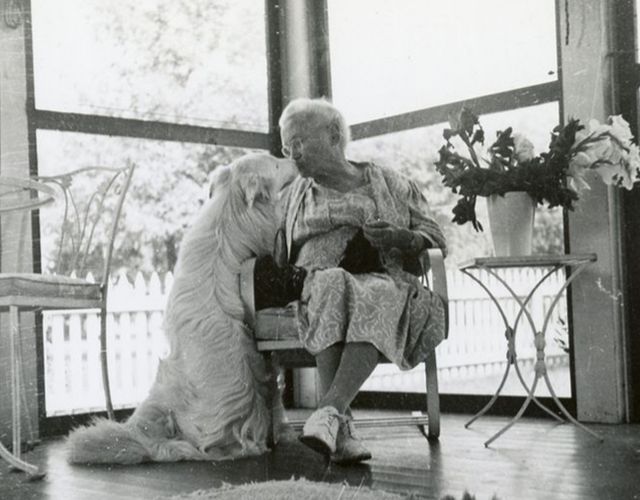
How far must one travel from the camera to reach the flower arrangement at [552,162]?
2.82 metres

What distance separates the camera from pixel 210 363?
2.67 meters

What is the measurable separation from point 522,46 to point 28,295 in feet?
7.38

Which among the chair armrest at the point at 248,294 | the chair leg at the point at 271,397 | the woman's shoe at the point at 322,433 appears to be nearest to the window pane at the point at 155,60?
the chair armrest at the point at 248,294

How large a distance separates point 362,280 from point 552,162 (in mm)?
769

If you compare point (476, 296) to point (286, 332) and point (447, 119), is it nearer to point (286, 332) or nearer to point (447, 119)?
point (447, 119)

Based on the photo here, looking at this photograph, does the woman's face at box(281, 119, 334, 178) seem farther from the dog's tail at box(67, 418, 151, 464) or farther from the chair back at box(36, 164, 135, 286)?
the dog's tail at box(67, 418, 151, 464)

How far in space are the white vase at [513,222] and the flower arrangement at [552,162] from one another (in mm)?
37

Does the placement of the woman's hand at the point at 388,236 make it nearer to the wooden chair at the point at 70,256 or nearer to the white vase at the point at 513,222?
the white vase at the point at 513,222

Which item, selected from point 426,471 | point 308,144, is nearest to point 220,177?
point 308,144

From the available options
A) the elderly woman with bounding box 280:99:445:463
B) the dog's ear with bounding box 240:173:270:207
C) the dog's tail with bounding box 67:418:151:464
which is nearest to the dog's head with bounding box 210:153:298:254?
the dog's ear with bounding box 240:173:270:207

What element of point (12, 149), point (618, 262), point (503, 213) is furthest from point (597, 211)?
point (12, 149)

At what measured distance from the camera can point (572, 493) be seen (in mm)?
1869

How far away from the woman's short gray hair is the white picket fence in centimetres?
107

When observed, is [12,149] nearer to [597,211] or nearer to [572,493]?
[597,211]
